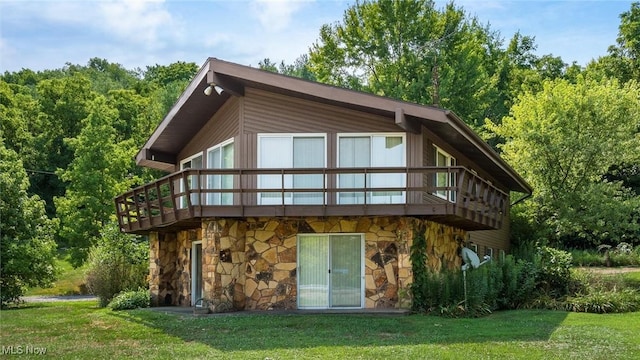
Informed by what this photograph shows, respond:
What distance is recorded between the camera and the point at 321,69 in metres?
38.3

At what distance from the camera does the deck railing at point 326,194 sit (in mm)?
15852

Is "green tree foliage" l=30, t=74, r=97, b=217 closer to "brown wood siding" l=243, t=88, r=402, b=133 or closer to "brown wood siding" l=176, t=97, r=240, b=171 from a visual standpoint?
"brown wood siding" l=176, t=97, r=240, b=171

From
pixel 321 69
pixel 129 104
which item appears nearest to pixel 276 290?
pixel 321 69

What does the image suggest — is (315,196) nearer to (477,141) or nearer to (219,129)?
(219,129)

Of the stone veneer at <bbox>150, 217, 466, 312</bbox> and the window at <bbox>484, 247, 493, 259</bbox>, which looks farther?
the window at <bbox>484, 247, 493, 259</bbox>

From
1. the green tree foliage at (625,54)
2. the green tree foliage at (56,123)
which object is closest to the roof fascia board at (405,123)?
the green tree foliage at (625,54)

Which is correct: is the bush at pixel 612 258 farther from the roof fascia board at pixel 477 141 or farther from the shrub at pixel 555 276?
the shrub at pixel 555 276

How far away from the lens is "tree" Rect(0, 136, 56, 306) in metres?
22.4

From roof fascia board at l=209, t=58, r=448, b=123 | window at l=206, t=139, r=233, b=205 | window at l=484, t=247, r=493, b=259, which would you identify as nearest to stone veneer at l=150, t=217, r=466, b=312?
window at l=206, t=139, r=233, b=205

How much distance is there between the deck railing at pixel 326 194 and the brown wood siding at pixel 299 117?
1169 millimetres

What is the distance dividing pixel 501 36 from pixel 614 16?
7357 millimetres

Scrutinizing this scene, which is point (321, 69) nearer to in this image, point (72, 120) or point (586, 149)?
point (586, 149)

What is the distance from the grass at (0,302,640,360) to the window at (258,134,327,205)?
3.19m

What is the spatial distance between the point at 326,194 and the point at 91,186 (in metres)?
22.1
